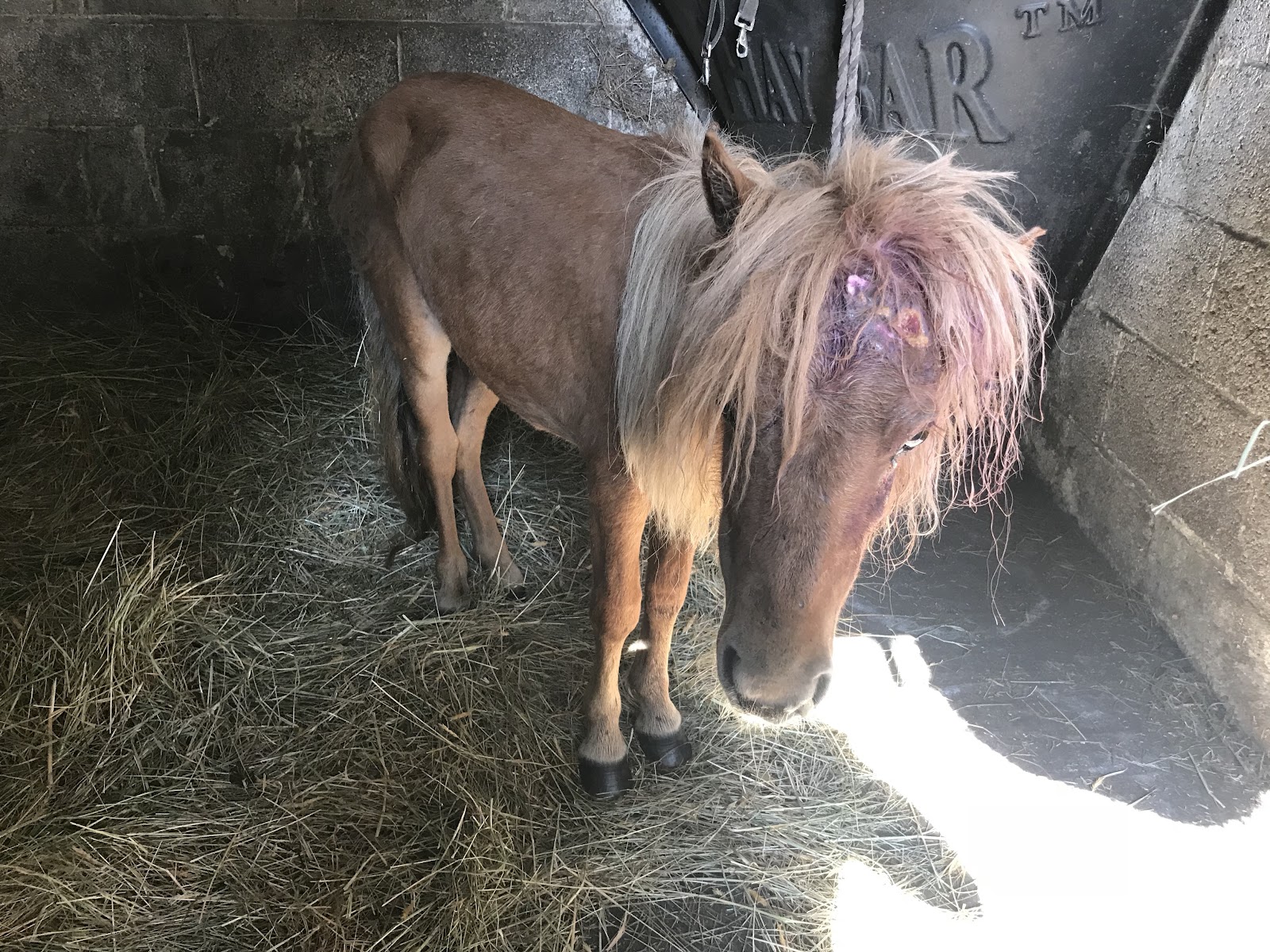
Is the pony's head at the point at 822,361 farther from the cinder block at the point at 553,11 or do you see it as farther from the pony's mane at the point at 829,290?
the cinder block at the point at 553,11

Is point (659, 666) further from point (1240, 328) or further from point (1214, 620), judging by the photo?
point (1240, 328)

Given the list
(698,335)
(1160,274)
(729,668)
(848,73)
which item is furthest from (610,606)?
(1160,274)

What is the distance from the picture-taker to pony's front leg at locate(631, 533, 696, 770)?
195cm

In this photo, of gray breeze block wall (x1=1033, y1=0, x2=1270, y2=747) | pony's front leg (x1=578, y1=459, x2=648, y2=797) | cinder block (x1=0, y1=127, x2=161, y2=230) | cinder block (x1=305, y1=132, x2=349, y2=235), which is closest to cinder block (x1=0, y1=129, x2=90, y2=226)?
cinder block (x1=0, y1=127, x2=161, y2=230)

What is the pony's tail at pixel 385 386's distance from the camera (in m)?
2.46

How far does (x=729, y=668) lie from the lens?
48.4 inches

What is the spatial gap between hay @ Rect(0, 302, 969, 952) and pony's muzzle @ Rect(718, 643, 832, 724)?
743mm

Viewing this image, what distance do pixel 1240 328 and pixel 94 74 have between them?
4.13 metres

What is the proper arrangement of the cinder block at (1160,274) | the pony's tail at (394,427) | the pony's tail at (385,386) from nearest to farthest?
the cinder block at (1160,274), the pony's tail at (385,386), the pony's tail at (394,427)

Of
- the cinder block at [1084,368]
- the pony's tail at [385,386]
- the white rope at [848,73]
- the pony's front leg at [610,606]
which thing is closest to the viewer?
the white rope at [848,73]

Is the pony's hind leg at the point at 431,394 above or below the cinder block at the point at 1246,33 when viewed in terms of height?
below

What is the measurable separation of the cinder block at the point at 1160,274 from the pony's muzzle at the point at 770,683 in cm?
195

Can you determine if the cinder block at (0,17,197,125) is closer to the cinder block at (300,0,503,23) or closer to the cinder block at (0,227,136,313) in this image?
the cinder block at (0,227,136,313)

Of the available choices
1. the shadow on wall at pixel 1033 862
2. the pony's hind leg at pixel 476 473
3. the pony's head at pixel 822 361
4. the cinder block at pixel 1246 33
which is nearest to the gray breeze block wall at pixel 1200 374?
the cinder block at pixel 1246 33
